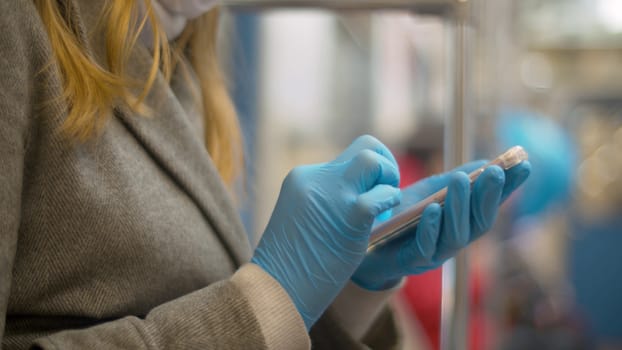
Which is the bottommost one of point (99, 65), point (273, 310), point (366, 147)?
point (273, 310)

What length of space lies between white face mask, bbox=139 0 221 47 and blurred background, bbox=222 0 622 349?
0.89 m

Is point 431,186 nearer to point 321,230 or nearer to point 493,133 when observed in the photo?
point 321,230

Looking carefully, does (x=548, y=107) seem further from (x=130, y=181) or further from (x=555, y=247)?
(x=130, y=181)

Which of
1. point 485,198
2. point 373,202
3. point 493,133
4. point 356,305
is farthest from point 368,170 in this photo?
point 493,133

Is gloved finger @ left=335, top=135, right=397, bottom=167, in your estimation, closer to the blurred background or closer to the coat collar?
the coat collar

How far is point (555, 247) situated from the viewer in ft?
14.9

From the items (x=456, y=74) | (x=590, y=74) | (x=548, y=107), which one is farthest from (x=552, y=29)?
(x=456, y=74)

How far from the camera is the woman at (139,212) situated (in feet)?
2.08

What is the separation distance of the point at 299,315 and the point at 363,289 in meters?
0.24

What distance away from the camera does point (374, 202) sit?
2.19 ft

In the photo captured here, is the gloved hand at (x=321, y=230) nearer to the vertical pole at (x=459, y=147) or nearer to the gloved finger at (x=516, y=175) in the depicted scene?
the gloved finger at (x=516, y=175)

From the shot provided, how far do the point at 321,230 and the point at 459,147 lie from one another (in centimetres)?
45

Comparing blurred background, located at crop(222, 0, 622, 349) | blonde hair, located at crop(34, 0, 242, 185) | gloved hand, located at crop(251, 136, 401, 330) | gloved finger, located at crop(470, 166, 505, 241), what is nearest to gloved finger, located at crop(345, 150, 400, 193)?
gloved hand, located at crop(251, 136, 401, 330)

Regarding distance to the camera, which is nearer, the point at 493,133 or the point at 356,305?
the point at 356,305
